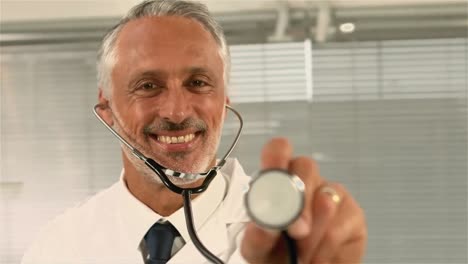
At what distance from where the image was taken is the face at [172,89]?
0.90 m

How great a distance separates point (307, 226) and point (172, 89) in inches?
20.7

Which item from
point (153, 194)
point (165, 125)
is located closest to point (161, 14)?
point (165, 125)

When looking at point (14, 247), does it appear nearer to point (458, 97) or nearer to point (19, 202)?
point (19, 202)

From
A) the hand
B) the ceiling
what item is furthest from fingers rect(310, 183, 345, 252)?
the ceiling

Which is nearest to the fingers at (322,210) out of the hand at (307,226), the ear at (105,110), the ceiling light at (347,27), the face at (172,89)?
the hand at (307,226)

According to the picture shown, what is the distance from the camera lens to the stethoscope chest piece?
388 millimetres

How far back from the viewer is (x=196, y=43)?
0.92 m

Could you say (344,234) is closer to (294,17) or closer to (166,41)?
(166,41)

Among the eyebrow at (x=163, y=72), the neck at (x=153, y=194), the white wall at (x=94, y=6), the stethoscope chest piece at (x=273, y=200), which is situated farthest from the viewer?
the white wall at (x=94, y=6)

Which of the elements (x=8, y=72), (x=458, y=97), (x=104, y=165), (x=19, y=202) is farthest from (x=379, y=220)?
(x=8, y=72)

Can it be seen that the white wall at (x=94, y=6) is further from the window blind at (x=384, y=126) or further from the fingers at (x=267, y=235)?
the fingers at (x=267, y=235)

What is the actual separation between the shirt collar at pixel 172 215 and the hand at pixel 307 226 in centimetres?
50

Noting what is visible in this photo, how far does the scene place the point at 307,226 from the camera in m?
0.41

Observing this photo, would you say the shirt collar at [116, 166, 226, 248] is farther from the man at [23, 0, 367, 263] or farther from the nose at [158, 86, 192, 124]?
the nose at [158, 86, 192, 124]
